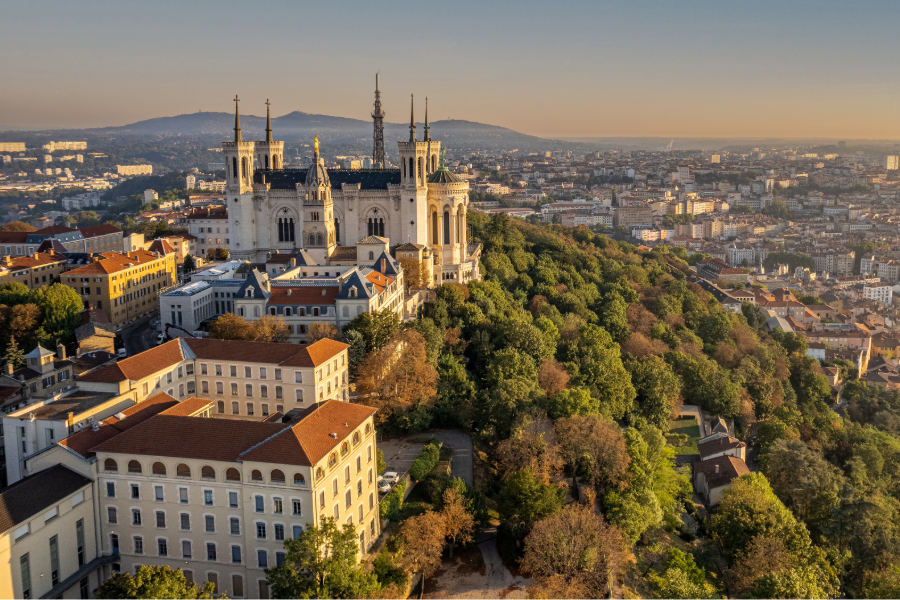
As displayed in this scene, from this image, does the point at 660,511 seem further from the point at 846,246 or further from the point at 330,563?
the point at 846,246

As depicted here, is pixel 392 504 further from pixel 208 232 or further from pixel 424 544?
pixel 208 232

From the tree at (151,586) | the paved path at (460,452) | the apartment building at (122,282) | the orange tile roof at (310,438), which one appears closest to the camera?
the tree at (151,586)

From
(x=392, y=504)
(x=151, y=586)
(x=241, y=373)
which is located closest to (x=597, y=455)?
(x=392, y=504)

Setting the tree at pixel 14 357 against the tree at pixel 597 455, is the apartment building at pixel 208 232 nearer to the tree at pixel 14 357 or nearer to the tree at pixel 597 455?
the tree at pixel 14 357

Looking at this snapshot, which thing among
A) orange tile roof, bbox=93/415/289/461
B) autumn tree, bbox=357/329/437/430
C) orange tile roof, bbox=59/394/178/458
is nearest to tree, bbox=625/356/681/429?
autumn tree, bbox=357/329/437/430

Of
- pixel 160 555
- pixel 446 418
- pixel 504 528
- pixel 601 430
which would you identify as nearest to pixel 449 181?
pixel 446 418

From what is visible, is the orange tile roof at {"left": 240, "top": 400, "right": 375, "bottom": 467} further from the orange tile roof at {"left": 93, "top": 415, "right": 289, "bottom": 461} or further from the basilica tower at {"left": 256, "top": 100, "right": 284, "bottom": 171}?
the basilica tower at {"left": 256, "top": 100, "right": 284, "bottom": 171}

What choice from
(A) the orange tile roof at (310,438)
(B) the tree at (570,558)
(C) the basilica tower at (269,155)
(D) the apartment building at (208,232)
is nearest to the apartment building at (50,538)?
(A) the orange tile roof at (310,438)
